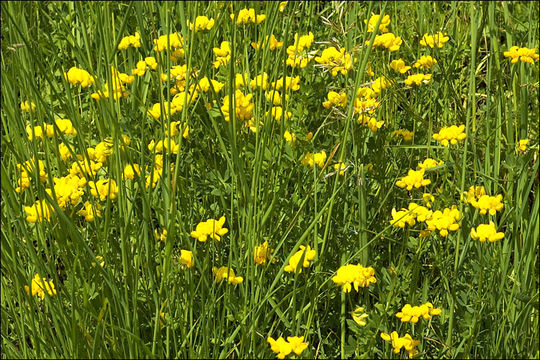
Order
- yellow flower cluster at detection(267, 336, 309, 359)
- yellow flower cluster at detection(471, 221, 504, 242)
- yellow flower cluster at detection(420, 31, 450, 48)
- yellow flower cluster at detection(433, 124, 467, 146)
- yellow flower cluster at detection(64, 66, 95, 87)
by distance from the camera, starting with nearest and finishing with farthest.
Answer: yellow flower cluster at detection(267, 336, 309, 359) → yellow flower cluster at detection(471, 221, 504, 242) → yellow flower cluster at detection(433, 124, 467, 146) → yellow flower cluster at detection(64, 66, 95, 87) → yellow flower cluster at detection(420, 31, 450, 48)

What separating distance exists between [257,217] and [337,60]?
51 centimetres

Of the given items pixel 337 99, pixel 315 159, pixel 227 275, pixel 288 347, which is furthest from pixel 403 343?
pixel 337 99

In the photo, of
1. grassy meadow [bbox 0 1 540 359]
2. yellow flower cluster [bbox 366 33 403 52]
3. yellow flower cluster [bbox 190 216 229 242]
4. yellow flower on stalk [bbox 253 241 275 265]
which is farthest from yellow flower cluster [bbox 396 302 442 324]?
yellow flower cluster [bbox 366 33 403 52]

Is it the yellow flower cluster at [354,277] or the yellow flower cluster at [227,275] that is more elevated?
the yellow flower cluster at [354,277]

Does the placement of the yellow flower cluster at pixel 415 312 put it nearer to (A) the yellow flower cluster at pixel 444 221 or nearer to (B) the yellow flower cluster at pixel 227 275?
(A) the yellow flower cluster at pixel 444 221

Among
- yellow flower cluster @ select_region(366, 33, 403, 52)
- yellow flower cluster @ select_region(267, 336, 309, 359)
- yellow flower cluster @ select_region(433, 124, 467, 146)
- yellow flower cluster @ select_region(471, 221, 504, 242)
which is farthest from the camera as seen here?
yellow flower cluster @ select_region(366, 33, 403, 52)

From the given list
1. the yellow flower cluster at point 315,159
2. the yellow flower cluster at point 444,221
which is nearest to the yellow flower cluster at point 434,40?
the yellow flower cluster at point 315,159

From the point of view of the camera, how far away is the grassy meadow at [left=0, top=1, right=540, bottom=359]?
5.09ft

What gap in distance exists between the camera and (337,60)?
1.94 m

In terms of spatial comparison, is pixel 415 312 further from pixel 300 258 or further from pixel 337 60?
pixel 337 60

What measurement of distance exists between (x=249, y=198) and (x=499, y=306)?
63 centimetres

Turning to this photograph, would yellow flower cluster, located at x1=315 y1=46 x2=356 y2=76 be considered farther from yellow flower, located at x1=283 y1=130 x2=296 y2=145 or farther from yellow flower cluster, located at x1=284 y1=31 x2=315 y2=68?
yellow flower, located at x1=283 y1=130 x2=296 y2=145

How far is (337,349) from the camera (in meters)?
1.83

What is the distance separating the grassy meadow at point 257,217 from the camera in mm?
1552
